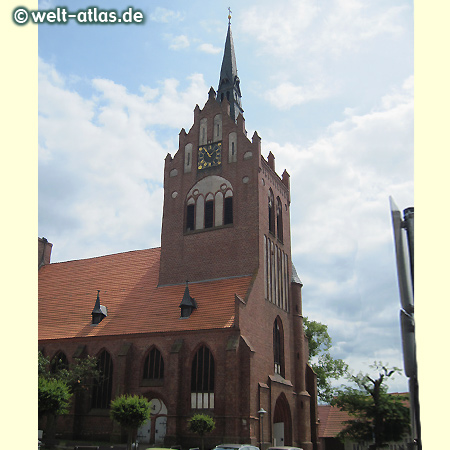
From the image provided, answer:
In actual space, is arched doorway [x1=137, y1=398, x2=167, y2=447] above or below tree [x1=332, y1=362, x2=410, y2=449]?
below

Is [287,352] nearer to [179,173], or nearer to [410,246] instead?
[179,173]

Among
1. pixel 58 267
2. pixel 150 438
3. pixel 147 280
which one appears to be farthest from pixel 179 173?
pixel 150 438

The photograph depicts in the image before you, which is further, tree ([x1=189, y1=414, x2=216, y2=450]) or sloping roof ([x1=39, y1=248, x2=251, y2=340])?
sloping roof ([x1=39, y1=248, x2=251, y2=340])

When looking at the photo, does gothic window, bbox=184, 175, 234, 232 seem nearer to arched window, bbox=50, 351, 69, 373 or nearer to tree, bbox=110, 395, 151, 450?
arched window, bbox=50, 351, 69, 373

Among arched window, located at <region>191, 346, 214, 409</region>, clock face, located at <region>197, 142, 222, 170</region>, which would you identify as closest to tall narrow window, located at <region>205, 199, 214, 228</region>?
clock face, located at <region>197, 142, 222, 170</region>

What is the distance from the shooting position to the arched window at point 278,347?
3092 centimetres

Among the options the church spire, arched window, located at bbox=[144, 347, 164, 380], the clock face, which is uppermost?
the church spire

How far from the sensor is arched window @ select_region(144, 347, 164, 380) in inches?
1134

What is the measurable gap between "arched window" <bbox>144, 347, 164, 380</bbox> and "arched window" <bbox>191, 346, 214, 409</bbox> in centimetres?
221

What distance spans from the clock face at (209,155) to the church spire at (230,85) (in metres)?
3.67

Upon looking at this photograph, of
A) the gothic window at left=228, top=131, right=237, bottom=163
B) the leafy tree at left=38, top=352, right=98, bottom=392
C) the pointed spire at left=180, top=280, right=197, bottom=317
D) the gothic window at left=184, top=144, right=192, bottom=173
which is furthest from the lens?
the gothic window at left=184, top=144, right=192, bottom=173

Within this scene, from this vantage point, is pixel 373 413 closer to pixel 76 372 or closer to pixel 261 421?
pixel 261 421

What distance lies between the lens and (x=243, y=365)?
1040 inches

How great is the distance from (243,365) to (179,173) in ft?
52.4
